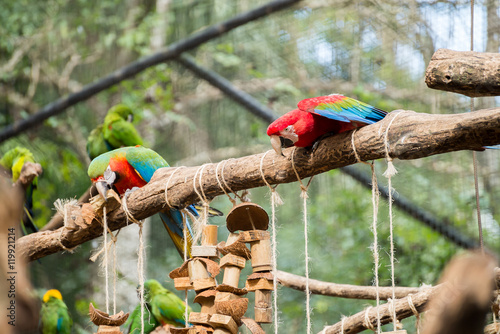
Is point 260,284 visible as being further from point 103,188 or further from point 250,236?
point 103,188

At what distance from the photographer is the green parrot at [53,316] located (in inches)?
85.6

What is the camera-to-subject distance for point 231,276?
3.68 feet

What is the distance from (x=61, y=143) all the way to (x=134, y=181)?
5.99 feet

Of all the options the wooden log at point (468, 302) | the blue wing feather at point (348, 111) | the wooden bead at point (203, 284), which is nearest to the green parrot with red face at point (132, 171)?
the wooden bead at point (203, 284)

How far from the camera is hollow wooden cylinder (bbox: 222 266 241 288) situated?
3.67 ft

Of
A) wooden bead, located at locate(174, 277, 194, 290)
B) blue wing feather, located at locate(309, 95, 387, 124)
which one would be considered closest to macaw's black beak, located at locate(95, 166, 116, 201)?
wooden bead, located at locate(174, 277, 194, 290)

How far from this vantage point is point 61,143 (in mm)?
3232

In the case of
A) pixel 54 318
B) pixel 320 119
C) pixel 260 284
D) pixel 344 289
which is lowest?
pixel 54 318

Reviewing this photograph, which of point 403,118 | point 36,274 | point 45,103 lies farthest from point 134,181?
point 45,103

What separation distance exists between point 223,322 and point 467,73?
27.6 inches

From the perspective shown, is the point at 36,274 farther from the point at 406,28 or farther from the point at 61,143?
the point at 406,28

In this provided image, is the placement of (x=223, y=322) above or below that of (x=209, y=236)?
below

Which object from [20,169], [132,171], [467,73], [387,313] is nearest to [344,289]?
[387,313]

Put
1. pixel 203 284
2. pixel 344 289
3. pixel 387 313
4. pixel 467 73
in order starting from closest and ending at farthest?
pixel 467 73, pixel 203 284, pixel 387 313, pixel 344 289
